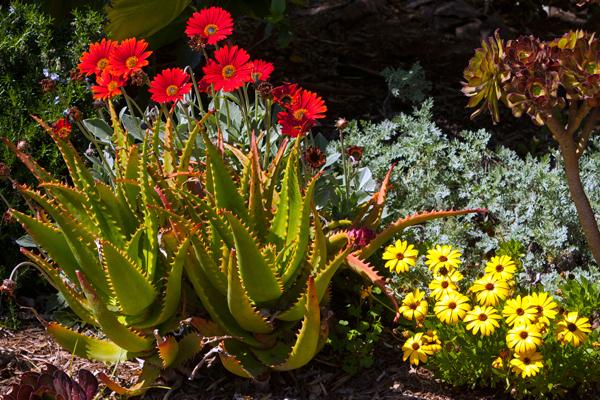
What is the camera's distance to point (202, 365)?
2.99m

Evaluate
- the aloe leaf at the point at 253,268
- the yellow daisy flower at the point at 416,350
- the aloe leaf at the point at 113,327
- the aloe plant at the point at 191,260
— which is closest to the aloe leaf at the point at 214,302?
the aloe plant at the point at 191,260

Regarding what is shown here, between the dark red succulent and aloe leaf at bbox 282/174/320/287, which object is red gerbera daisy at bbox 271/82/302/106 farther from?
the dark red succulent

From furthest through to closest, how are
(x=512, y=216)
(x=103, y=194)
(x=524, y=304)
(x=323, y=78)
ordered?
1. (x=323, y=78)
2. (x=512, y=216)
3. (x=103, y=194)
4. (x=524, y=304)

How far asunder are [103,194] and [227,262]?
51 centimetres

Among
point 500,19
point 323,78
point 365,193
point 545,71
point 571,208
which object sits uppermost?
point 500,19

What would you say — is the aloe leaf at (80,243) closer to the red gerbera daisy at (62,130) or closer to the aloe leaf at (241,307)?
the red gerbera daisy at (62,130)

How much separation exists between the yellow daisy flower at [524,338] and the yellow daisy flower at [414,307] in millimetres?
283

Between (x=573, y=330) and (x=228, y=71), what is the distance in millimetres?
1355

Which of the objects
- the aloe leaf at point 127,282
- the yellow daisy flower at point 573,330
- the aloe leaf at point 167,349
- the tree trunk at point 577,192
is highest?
the tree trunk at point 577,192

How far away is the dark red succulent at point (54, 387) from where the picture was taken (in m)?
2.62

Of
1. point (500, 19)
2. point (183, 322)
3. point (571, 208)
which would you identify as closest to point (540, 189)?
point (571, 208)

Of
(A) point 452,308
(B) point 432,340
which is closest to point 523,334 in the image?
(A) point 452,308

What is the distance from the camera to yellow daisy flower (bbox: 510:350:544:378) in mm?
2562

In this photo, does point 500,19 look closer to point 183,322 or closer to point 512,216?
point 512,216
